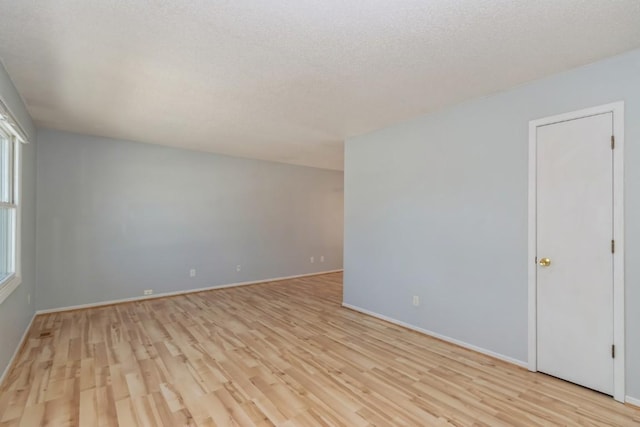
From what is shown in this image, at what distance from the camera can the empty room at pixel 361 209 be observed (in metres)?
1.96

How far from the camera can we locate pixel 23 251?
128 inches

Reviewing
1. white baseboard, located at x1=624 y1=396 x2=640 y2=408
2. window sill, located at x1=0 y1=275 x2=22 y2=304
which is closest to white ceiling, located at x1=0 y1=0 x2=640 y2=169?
window sill, located at x1=0 y1=275 x2=22 y2=304

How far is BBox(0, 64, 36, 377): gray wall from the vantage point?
249 cm

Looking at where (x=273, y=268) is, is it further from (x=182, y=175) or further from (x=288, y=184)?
(x=182, y=175)

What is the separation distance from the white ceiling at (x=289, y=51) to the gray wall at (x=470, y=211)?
0.25 m

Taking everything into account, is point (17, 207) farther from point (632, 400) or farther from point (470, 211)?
point (632, 400)

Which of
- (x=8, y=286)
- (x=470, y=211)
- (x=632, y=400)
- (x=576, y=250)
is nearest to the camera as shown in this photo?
(x=632, y=400)

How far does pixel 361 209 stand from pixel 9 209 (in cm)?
384

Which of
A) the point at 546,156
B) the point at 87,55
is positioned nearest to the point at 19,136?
the point at 87,55

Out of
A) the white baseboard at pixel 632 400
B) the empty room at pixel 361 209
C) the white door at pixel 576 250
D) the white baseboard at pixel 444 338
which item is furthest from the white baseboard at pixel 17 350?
the white baseboard at pixel 632 400

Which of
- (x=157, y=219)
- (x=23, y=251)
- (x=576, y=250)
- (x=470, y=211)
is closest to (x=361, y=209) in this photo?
(x=470, y=211)

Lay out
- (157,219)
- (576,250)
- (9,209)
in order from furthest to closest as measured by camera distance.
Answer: (157,219) → (9,209) → (576,250)

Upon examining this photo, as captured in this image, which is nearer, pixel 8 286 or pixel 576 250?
pixel 576 250

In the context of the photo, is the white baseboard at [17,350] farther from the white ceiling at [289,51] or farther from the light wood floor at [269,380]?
the white ceiling at [289,51]
